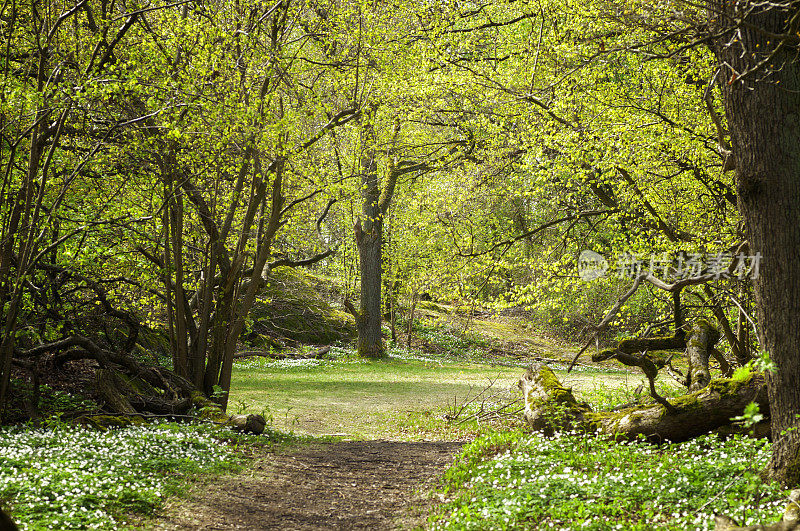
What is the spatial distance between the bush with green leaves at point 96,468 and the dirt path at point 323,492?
0.39m

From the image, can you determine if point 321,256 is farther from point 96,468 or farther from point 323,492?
point 96,468

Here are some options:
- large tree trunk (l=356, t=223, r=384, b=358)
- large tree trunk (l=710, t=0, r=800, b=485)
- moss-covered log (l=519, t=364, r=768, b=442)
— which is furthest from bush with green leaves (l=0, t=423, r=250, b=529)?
large tree trunk (l=356, t=223, r=384, b=358)

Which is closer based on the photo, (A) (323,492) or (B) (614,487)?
(B) (614,487)

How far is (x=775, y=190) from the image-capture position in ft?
17.2

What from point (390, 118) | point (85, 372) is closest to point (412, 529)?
point (85, 372)

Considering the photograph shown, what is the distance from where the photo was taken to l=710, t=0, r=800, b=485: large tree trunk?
5141 mm

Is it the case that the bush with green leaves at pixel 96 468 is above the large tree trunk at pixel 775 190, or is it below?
below

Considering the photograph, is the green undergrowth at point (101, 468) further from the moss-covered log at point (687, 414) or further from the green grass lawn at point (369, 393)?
the moss-covered log at point (687, 414)

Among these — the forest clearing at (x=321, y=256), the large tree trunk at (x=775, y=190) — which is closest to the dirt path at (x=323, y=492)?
the forest clearing at (x=321, y=256)

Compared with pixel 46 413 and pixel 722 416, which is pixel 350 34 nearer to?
pixel 46 413

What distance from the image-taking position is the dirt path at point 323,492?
6.07 metres
